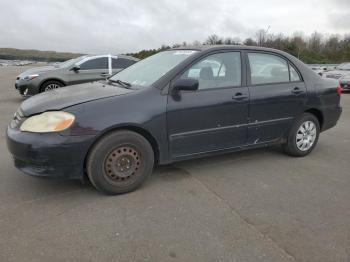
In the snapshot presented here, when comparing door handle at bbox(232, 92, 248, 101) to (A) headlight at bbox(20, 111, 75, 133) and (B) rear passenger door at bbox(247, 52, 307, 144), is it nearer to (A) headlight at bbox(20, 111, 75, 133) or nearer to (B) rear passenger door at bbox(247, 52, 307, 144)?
(B) rear passenger door at bbox(247, 52, 307, 144)

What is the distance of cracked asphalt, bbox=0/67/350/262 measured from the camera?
261 cm

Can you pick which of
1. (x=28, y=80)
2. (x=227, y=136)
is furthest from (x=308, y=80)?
(x=28, y=80)

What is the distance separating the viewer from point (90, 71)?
1004 centimetres

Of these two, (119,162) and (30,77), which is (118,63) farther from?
(119,162)

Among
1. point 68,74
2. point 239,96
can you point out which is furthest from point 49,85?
point 239,96

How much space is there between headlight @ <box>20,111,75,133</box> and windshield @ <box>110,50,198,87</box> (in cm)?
100

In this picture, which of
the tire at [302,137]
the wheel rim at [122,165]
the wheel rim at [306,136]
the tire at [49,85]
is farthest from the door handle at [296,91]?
the tire at [49,85]

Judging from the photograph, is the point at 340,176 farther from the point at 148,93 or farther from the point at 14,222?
the point at 14,222

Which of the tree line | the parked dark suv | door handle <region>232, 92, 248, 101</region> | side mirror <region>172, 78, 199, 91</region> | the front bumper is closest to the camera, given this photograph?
the front bumper

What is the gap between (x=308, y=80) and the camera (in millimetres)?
4906

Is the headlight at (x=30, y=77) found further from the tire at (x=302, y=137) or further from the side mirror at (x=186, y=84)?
the tire at (x=302, y=137)

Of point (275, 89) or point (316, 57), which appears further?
point (316, 57)

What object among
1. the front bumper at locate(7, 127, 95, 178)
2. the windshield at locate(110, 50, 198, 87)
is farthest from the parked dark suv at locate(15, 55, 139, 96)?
the front bumper at locate(7, 127, 95, 178)

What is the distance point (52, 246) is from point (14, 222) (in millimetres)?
572
